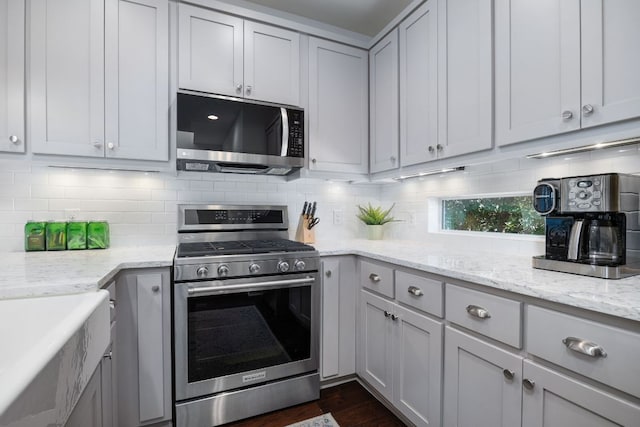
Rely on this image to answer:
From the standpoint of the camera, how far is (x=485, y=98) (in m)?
1.55

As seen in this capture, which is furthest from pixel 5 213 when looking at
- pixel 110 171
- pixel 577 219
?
pixel 577 219

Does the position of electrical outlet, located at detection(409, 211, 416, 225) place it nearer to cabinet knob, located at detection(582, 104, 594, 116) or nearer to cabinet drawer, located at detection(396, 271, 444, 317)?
cabinet drawer, located at detection(396, 271, 444, 317)

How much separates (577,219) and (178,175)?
222 cm

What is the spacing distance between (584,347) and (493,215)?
116cm

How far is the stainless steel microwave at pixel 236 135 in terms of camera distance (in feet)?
6.02

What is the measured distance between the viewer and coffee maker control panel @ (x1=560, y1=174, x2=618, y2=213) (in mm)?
1099

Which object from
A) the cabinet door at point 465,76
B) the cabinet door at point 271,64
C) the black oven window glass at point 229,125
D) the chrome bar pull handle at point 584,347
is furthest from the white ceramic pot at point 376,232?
the chrome bar pull handle at point 584,347

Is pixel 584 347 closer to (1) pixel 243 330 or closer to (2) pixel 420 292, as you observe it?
(2) pixel 420 292

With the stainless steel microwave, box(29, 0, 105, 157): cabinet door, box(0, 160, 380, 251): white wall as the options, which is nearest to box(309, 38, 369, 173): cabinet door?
the stainless steel microwave

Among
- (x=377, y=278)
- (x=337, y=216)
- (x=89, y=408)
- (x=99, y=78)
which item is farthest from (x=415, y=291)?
(x=99, y=78)

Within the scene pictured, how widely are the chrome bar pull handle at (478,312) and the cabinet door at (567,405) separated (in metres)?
0.19

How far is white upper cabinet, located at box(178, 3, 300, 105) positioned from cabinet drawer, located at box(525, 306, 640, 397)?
1877 mm

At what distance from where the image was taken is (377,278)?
72.9 inches

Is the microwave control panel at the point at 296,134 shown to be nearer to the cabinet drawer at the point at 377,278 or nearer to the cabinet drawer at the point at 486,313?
the cabinet drawer at the point at 377,278
